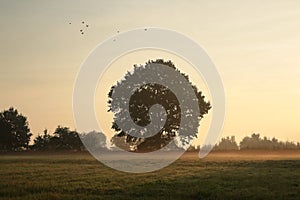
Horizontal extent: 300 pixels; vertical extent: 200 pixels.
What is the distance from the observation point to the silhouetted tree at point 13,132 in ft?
384

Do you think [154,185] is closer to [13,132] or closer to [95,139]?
[13,132]

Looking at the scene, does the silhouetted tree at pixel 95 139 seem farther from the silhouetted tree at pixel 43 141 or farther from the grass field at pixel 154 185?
the grass field at pixel 154 185

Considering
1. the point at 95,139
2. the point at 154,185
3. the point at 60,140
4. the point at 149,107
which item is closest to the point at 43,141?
the point at 60,140

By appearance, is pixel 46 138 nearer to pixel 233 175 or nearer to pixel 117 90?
pixel 117 90

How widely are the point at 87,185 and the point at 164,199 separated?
6.77m

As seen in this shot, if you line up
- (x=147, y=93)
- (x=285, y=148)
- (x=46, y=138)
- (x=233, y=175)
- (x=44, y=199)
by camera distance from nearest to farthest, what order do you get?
(x=44, y=199) → (x=233, y=175) → (x=147, y=93) → (x=285, y=148) → (x=46, y=138)

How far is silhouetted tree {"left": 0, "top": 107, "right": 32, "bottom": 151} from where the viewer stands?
11712 centimetres

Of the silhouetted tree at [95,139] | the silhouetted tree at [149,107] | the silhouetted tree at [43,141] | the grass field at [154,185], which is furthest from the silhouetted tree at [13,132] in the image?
the grass field at [154,185]

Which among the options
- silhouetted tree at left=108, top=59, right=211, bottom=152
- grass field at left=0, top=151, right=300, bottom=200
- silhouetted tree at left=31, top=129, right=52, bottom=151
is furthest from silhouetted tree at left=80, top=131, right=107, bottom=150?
grass field at left=0, top=151, right=300, bottom=200

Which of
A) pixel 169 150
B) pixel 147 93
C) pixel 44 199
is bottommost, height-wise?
pixel 44 199

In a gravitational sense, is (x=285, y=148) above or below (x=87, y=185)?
above

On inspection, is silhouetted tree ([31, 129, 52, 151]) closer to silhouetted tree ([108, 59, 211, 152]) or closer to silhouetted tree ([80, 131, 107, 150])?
silhouetted tree ([80, 131, 107, 150])

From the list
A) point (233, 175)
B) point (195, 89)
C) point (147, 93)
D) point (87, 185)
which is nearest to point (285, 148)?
point (195, 89)

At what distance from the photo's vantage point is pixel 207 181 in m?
31.9
